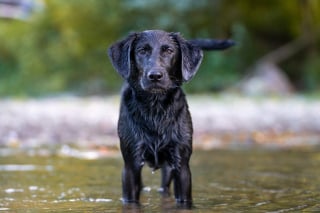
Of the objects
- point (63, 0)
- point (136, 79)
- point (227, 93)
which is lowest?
point (136, 79)

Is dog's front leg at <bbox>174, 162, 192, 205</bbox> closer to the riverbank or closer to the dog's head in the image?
the dog's head

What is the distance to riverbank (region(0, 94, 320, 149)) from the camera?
10.5 m

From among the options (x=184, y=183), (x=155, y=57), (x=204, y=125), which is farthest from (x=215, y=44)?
(x=204, y=125)

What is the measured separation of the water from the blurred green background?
1604cm

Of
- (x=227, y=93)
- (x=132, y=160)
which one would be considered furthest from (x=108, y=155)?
(x=227, y=93)

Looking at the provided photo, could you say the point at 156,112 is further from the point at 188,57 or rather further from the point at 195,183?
the point at 195,183

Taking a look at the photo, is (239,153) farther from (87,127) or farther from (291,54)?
(291,54)

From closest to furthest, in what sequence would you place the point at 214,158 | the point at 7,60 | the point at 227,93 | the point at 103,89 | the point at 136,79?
1. the point at 136,79
2. the point at 214,158
3. the point at 227,93
4. the point at 103,89
5. the point at 7,60

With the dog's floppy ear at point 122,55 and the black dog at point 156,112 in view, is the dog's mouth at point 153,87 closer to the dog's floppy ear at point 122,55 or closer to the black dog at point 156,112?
the black dog at point 156,112

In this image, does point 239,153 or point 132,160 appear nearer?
point 132,160

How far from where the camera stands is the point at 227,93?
894 inches

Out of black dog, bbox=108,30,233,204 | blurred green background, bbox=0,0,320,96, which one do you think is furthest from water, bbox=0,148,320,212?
blurred green background, bbox=0,0,320,96

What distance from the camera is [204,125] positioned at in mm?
12672

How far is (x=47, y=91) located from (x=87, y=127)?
43.4 ft
